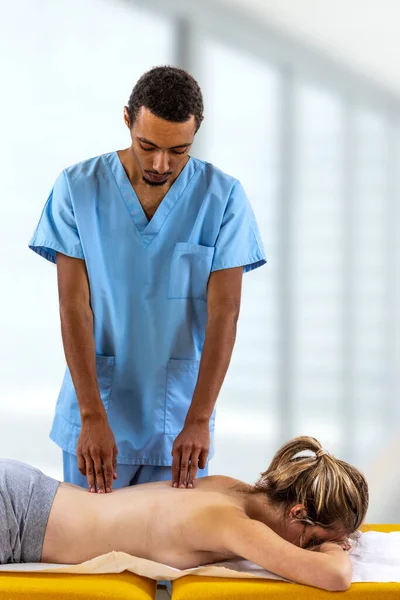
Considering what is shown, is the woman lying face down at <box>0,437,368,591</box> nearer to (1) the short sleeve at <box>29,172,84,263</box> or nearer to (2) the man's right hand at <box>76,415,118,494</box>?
(2) the man's right hand at <box>76,415,118,494</box>

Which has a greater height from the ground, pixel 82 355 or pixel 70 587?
pixel 82 355

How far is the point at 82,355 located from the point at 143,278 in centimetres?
24

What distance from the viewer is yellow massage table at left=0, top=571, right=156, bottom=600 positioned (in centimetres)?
162

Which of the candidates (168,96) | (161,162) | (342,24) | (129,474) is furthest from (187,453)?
(342,24)

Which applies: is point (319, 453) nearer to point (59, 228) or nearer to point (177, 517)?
point (177, 517)

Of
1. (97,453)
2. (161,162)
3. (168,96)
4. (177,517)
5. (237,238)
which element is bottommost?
(177,517)

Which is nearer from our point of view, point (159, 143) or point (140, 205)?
point (159, 143)

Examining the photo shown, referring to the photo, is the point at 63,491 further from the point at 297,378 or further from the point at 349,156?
the point at 349,156

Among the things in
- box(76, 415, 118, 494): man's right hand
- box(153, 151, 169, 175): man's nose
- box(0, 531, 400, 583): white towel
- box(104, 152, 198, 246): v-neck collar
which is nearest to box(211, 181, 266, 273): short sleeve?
box(104, 152, 198, 246): v-neck collar

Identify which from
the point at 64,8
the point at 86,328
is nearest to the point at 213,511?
the point at 86,328

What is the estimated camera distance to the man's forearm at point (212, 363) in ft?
6.34

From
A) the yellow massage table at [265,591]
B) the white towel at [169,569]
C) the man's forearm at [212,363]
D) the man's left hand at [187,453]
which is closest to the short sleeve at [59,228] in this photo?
the man's forearm at [212,363]

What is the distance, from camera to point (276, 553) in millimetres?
1711

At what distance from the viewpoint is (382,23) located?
11.4ft
